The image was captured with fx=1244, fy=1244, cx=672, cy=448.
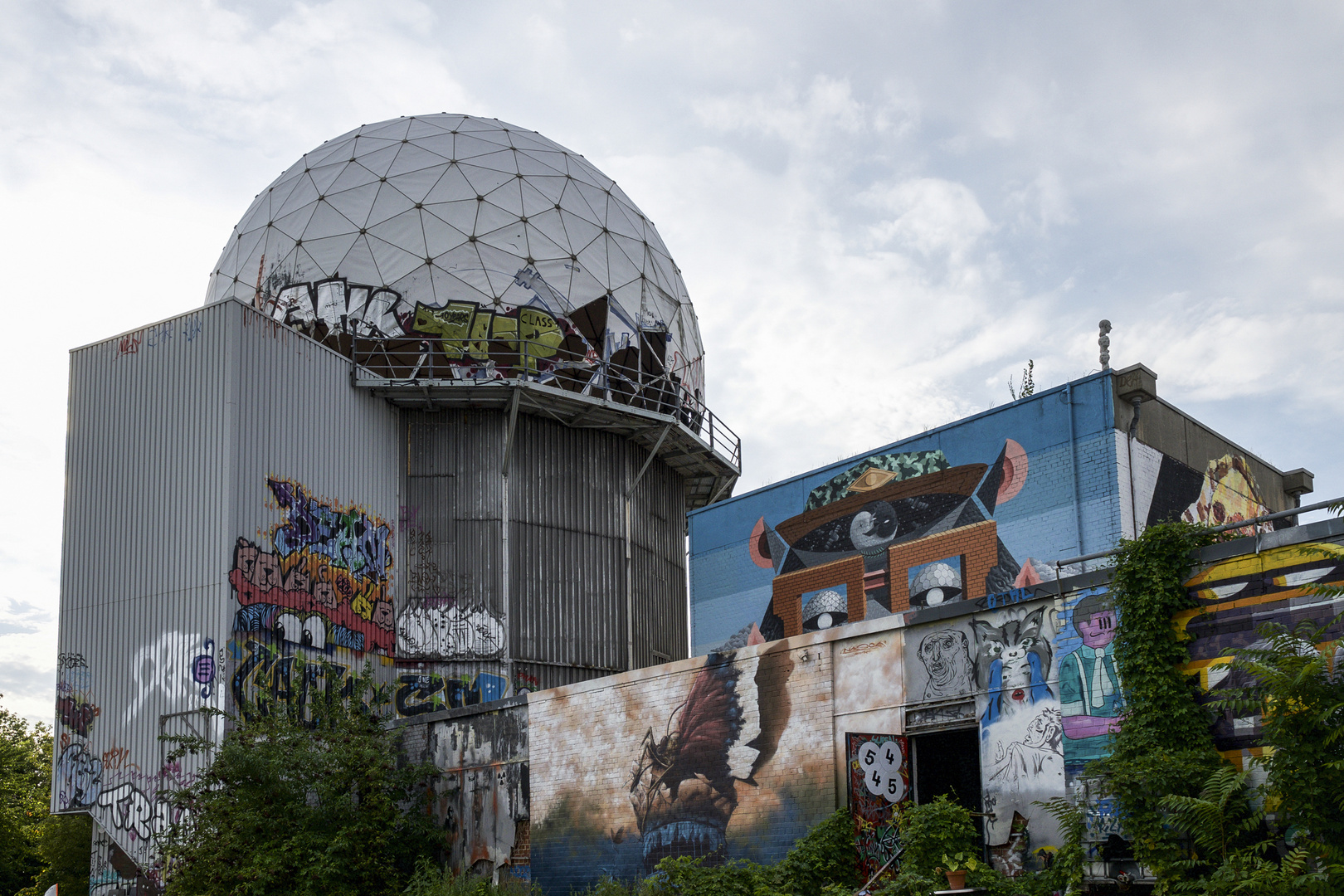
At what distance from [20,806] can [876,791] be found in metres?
31.4

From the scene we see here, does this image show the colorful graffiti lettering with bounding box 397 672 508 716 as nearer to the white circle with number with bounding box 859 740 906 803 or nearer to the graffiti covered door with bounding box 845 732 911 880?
the graffiti covered door with bounding box 845 732 911 880

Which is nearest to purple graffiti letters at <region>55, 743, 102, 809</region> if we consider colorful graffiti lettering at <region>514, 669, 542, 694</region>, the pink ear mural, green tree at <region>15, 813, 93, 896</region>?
→ colorful graffiti lettering at <region>514, 669, 542, 694</region>

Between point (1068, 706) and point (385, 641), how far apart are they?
1565 centimetres

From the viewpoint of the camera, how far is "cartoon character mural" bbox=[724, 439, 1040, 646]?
2225 centimetres

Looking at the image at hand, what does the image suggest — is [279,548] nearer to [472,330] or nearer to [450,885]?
[472,330]

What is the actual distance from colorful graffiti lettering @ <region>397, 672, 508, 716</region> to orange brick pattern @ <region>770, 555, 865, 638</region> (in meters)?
6.06

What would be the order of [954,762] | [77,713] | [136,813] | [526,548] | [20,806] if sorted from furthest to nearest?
[20,806] < [526,548] < [77,713] < [136,813] < [954,762]

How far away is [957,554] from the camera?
892 inches

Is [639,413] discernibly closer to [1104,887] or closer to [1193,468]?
[1193,468]

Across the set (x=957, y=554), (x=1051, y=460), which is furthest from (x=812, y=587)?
(x=1051, y=460)

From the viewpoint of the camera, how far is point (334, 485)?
25.1m

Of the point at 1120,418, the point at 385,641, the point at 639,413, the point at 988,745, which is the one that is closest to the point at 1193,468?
the point at 1120,418

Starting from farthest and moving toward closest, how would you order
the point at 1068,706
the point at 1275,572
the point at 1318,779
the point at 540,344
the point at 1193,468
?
the point at 540,344 → the point at 1193,468 → the point at 1068,706 → the point at 1275,572 → the point at 1318,779

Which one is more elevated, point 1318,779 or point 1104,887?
point 1318,779
